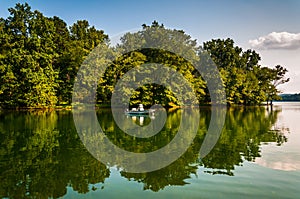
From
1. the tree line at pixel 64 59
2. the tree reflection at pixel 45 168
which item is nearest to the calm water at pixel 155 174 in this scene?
the tree reflection at pixel 45 168

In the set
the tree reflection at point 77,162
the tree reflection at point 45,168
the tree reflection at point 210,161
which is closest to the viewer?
the tree reflection at point 45,168

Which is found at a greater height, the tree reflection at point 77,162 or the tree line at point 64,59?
the tree line at point 64,59

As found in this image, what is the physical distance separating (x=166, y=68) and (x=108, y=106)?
46.1 feet

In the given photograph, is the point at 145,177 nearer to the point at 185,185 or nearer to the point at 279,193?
the point at 185,185

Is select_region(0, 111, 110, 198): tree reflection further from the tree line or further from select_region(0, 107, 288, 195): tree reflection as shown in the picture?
the tree line

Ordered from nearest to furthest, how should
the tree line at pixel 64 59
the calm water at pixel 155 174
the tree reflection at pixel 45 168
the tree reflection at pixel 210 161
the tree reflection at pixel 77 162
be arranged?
the calm water at pixel 155 174
the tree reflection at pixel 45 168
the tree reflection at pixel 77 162
the tree reflection at pixel 210 161
the tree line at pixel 64 59

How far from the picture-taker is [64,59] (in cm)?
5756

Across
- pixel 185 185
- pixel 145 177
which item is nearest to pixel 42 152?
pixel 145 177

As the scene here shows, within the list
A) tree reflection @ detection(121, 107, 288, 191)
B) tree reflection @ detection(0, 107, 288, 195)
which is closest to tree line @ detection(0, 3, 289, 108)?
tree reflection @ detection(0, 107, 288, 195)

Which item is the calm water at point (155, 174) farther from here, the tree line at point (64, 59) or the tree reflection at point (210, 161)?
the tree line at point (64, 59)

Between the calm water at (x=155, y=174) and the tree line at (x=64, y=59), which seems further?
the tree line at (x=64, y=59)

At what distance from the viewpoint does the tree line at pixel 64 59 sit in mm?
49188

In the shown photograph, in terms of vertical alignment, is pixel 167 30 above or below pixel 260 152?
above

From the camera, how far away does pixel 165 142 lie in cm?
1767
